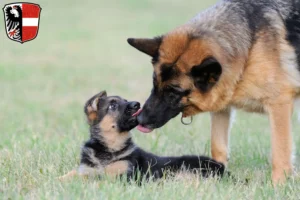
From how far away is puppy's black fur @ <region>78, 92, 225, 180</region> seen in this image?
22.0ft

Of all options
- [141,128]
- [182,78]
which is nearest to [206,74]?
[182,78]

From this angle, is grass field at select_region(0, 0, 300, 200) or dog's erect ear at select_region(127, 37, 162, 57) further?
dog's erect ear at select_region(127, 37, 162, 57)

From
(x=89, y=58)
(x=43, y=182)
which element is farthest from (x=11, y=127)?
(x=89, y=58)

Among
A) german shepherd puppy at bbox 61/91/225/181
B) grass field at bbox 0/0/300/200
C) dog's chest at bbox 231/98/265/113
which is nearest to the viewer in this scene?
grass field at bbox 0/0/300/200

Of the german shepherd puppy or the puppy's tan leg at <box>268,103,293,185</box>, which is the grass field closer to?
the puppy's tan leg at <box>268,103,293,185</box>

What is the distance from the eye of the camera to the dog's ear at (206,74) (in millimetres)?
6395

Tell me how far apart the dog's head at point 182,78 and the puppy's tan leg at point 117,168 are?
Answer: 1.40ft

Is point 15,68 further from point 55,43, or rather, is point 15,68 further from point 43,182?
point 43,182

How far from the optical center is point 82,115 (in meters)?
12.5

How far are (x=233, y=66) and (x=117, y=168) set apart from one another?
160 centimetres

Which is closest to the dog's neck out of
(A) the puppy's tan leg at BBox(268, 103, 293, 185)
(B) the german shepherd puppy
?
(B) the german shepherd puppy

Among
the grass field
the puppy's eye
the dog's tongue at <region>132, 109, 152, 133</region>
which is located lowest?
the grass field

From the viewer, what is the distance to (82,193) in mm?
5422

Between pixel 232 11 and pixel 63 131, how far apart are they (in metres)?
4.40
